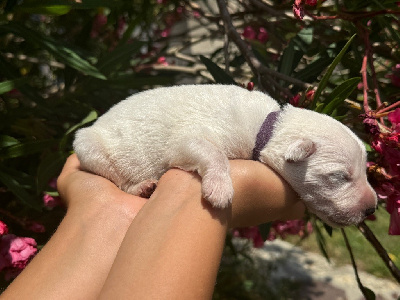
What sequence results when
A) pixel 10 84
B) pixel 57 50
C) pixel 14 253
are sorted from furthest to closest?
pixel 57 50 → pixel 10 84 → pixel 14 253

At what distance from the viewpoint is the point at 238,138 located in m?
1.23

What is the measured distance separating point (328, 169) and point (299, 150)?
0.34ft

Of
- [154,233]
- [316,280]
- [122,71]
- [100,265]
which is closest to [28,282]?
[100,265]

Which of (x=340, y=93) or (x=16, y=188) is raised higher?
(x=340, y=93)

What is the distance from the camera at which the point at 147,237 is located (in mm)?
899

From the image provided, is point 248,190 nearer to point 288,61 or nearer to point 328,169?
point 328,169

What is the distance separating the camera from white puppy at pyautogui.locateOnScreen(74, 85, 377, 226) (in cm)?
114

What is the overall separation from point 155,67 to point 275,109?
1416mm

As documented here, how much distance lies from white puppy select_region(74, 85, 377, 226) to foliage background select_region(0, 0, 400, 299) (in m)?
0.22

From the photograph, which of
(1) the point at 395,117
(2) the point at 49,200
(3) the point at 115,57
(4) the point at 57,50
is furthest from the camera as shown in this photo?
(3) the point at 115,57

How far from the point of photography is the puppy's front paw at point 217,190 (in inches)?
37.9

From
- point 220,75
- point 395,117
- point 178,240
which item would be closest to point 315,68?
point 220,75

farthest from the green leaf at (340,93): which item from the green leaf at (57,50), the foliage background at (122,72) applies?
the green leaf at (57,50)

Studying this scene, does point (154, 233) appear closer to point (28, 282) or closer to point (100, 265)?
point (100, 265)
